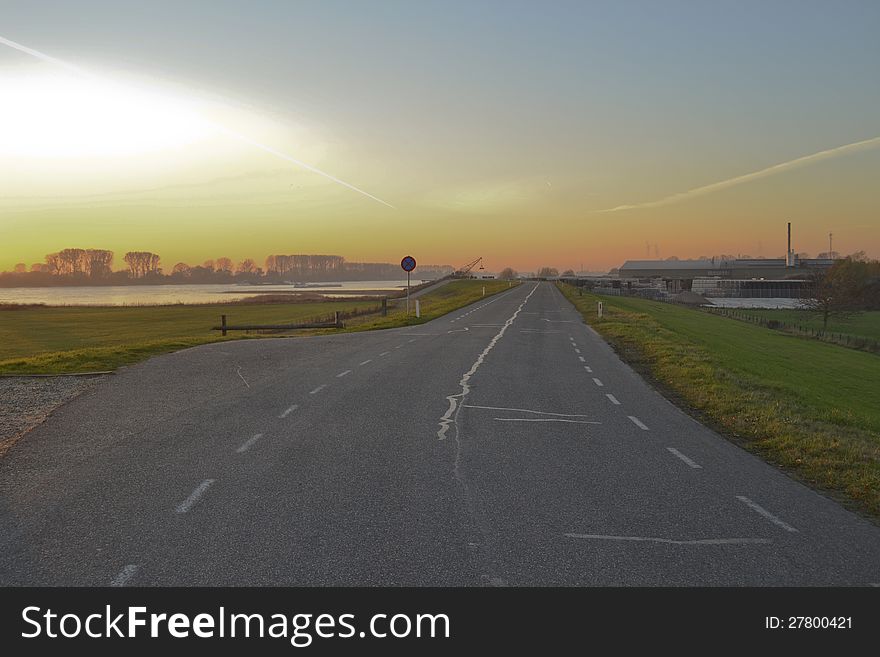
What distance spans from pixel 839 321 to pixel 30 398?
268 feet

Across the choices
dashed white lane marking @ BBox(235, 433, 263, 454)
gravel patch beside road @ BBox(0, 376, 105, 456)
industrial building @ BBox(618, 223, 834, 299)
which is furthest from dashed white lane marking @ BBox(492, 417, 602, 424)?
industrial building @ BBox(618, 223, 834, 299)

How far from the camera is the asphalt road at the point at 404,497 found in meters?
5.25

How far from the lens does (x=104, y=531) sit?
19.9 ft

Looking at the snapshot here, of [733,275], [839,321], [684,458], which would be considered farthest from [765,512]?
[733,275]

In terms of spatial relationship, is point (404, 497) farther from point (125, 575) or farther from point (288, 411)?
point (288, 411)

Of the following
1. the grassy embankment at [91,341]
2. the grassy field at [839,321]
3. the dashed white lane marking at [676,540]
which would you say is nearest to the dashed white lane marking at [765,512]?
the dashed white lane marking at [676,540]

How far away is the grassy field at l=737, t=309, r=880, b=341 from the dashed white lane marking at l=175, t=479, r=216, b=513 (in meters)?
67.5

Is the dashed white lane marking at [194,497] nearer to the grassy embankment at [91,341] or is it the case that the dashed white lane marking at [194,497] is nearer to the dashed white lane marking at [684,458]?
the dashed white lane marking at [684,458]

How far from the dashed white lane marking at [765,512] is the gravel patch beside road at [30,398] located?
9785mm

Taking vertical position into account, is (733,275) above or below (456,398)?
above

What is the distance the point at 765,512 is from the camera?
22.3 ft

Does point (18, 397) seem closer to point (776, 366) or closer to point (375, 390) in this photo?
point (375, 390)

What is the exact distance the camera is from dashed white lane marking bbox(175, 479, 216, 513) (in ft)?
22.1
